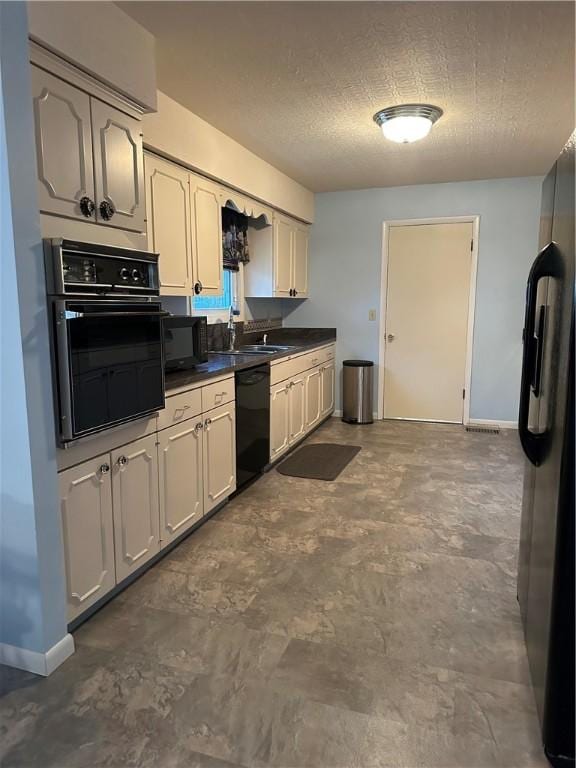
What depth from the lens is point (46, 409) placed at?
5.85 feet

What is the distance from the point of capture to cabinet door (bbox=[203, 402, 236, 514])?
9.73 ft

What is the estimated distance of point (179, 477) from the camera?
268 cm

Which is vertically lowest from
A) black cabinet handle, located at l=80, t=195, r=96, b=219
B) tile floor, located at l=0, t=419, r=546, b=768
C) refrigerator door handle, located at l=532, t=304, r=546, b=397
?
tile floor, located at l=0, t=419, r=546, b=768

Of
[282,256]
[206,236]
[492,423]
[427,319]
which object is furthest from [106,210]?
[492,423]

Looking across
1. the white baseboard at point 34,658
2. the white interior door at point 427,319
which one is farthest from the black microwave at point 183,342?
the white interior door at point 427,319

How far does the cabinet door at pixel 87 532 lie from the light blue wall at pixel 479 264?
3880mm

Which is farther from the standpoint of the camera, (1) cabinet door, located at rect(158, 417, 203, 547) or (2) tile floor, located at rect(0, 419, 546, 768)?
(1) cabinet door, located at rect(158, 417, 203, 547)

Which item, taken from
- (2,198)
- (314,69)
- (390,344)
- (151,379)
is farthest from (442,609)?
(390,344)

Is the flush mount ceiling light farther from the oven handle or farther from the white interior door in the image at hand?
the white interior door

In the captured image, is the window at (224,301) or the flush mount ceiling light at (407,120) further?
the window at (224,301)

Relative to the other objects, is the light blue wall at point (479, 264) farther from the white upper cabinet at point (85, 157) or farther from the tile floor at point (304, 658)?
the white upper cabinet at point (85, 157)

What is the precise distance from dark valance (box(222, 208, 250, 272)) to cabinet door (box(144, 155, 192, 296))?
3.41 feet

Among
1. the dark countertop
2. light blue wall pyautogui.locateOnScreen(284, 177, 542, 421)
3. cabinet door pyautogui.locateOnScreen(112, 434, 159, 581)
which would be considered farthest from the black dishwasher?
light blue wall pyautogui.locateOnScreen(284, 177, 542, 421)

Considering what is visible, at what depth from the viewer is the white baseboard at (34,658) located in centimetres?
185
